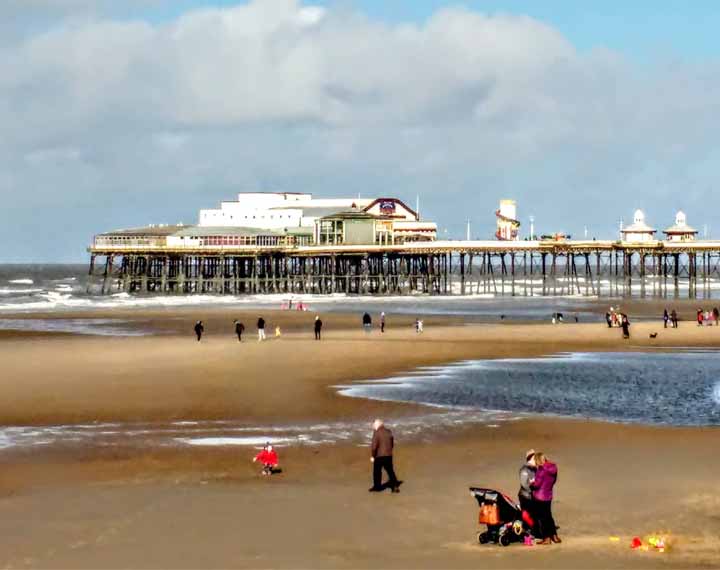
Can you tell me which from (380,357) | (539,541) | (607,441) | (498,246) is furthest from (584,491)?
(498,246)

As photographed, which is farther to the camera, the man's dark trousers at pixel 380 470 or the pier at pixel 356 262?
the pier at pixel 356 262

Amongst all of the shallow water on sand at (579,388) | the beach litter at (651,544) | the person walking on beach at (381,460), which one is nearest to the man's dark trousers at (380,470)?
the person walking on beach at (381,460)

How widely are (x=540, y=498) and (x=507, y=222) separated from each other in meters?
128

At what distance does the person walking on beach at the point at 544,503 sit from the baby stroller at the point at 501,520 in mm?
144

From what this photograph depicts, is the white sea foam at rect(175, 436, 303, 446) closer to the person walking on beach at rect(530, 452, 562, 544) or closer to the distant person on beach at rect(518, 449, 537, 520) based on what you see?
the distant person on beach at rect(518, 449, 537, 520)

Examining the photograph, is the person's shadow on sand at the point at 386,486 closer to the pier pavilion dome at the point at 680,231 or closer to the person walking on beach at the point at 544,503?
the person walking on beach at the point at 544,503

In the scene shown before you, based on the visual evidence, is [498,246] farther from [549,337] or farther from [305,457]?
[305,457]

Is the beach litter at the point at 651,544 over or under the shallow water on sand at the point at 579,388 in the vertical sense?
under

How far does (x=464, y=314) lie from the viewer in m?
70.9

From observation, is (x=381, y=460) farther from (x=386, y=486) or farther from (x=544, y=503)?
(x=544, y=503)

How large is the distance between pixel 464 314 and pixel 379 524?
56.9 metres

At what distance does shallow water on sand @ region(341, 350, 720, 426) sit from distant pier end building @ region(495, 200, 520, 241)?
99.4m

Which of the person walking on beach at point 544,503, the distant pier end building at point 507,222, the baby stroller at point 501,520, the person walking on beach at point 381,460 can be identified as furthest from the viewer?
the distant pier end building at point 507,222

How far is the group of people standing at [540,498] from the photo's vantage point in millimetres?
13594
